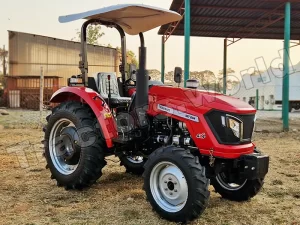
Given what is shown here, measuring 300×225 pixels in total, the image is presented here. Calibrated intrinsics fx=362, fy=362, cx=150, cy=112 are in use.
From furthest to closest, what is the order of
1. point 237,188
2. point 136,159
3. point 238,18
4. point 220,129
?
1. point 238,18
2. point 136,159
3. point 237,188
4. point 220,129

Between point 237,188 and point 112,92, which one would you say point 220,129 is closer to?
point 237,188

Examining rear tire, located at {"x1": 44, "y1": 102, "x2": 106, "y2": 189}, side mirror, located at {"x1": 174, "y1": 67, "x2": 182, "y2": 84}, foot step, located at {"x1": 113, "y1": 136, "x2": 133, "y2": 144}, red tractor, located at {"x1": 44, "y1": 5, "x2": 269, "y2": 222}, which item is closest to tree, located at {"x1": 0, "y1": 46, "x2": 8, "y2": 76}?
rear tire, located at {"x1": 44, "y1": 102, "x2": 106, "y2": 189}

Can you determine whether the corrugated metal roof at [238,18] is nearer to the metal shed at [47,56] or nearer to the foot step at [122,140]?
the foot step at [122,140]

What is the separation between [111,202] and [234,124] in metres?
1.64

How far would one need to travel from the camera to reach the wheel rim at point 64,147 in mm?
4672

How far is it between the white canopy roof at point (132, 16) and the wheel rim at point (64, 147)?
4.61ft

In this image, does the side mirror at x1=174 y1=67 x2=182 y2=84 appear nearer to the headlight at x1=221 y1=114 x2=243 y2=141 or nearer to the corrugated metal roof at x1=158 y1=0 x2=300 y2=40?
the headlight at x1=221 y1=114 x2=243 y2=141

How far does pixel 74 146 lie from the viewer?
184 inches

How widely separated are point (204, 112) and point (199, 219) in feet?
3.45

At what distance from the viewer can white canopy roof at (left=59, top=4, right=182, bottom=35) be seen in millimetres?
4145

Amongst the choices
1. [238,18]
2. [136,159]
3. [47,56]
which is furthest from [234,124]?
[47,56]

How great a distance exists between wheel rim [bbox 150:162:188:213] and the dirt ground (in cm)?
18

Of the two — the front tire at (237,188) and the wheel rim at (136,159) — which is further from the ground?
the wheel rim at (136,159)

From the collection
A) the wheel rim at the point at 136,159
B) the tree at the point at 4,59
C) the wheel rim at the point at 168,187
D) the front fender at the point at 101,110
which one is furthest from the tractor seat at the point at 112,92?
the tree at the point at 4,59
